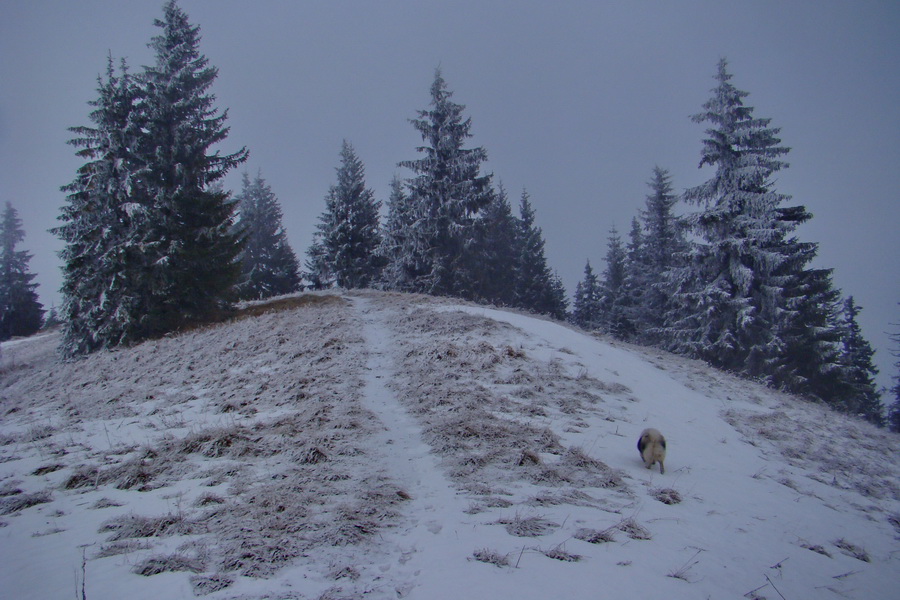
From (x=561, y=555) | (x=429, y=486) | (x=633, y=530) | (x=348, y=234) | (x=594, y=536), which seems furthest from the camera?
(x=348, y=234)

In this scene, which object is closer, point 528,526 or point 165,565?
point 165,565

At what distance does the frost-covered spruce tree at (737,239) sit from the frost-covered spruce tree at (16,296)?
5503 cm

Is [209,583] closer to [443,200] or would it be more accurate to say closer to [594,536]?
[594,536]

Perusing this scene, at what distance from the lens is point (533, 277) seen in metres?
41.4

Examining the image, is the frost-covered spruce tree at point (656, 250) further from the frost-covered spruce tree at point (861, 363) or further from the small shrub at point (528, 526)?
the small shrub at point (528, 526)

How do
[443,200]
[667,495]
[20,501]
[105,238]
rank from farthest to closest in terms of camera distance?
[443,200] < [105,238] < [667,495] < [20,501]

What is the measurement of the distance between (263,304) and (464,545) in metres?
22.2

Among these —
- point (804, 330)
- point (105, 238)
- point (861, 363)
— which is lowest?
point (861, 363)

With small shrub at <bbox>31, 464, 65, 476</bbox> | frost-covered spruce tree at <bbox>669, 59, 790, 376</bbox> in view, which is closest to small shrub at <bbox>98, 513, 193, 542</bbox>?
small shrub at <bbox>31, 464, 65, 476</bbox>

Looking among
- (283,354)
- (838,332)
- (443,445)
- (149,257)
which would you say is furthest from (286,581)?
(838,332)

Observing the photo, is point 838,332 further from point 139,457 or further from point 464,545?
point 139,457

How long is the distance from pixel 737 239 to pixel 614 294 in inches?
868

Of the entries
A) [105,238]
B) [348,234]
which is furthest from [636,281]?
[105,238]

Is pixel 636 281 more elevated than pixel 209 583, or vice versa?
pixel 636 281
